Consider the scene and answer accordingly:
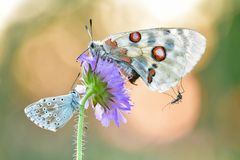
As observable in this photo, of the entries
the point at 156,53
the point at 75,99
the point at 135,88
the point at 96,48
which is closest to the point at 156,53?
the point at 156,53

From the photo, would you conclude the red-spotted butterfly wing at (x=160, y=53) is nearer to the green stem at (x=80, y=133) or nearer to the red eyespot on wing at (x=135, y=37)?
the red eyespot on wing at (x=135, y=37)

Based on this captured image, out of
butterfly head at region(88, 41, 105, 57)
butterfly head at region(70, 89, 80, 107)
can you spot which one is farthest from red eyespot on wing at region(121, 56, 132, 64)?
butterfly head at region(70, 89, 80, 107)

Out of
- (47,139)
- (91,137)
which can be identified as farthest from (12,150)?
(91,137)

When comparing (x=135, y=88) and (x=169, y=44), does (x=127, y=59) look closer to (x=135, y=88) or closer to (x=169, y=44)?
(x=169, y=44)

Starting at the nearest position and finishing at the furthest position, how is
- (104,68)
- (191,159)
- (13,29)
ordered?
(104,68), (191,159), (13,29)

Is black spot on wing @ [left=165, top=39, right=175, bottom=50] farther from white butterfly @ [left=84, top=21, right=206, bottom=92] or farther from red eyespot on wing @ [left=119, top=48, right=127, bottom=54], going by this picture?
red eyespot on wing @ [left=119, top=48, right=127, bottom=54]

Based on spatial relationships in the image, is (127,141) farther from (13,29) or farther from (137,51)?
(137,51)
